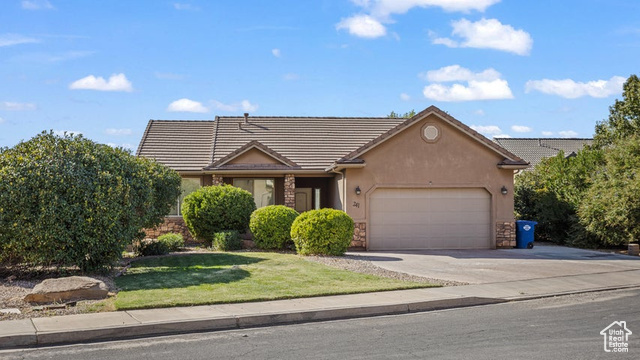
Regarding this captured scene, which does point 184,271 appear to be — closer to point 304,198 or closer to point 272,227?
point 272,227

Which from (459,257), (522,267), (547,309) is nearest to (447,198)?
(459,257)

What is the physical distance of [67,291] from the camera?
468 inches

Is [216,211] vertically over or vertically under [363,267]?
over

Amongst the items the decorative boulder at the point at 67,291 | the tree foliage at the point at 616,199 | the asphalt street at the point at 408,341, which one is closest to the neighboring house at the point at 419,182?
the tree foliage at the point at 616,199

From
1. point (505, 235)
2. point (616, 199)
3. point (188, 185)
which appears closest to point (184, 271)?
point (188, 185)

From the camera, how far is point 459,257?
20453mm

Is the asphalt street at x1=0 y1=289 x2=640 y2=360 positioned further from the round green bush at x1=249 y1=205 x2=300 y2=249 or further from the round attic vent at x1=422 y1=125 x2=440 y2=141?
the round attic vent at x1=422 y1=125 x2=440 y2=141

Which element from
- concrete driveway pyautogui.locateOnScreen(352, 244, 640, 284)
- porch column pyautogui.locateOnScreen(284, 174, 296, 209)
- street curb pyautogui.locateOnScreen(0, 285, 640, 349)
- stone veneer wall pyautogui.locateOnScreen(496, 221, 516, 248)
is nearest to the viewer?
street curb pyautogui.locateOnScreen(0, 285, 640, 349)

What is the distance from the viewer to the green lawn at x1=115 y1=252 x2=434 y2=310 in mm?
12109

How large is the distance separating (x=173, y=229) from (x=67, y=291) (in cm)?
1331

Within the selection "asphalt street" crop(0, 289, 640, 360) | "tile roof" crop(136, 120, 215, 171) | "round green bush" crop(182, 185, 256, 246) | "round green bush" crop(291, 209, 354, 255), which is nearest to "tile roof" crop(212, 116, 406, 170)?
"tile roof" crop(136, 120, 215, 171)

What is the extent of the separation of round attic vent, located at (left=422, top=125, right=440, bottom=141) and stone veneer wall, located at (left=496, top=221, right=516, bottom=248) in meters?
3.97

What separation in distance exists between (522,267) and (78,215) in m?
11.5
